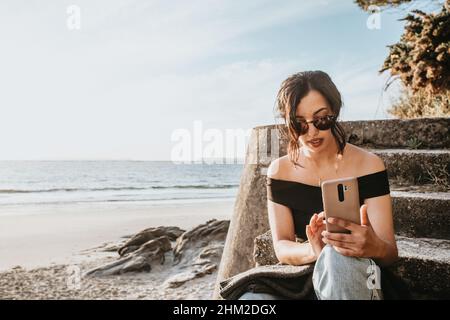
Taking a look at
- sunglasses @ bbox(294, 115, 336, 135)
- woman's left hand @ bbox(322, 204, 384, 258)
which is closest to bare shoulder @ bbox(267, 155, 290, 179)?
sunglasses @ bbox(294, 115, 336, 135)

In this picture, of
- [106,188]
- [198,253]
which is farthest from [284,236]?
[106,188]

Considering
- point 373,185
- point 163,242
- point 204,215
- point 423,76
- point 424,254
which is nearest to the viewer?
point 373,185

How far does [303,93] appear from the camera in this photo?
2.08 meters

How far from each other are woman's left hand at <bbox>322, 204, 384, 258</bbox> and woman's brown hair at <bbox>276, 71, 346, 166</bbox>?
742 mm

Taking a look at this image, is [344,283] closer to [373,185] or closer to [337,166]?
[373,185]

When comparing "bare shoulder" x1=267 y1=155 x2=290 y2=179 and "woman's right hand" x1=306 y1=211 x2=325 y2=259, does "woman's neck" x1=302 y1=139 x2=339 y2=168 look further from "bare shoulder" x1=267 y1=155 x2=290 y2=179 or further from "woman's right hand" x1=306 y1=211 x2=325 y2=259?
"woman's right hand" x1=306 y1=211 x2=325 y2=259

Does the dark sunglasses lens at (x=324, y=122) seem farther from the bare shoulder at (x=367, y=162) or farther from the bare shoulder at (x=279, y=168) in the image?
the bare shoulder at (x=279, y=168)

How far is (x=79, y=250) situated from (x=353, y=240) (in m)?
7.48

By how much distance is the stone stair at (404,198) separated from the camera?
2.14 m

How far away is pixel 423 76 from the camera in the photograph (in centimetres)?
558

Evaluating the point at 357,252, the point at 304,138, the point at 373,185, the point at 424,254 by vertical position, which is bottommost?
the point at 424,254

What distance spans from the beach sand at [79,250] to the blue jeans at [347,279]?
3626mm

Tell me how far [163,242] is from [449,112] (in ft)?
18.5

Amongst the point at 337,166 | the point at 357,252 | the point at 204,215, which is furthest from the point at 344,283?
the point at 204,215
